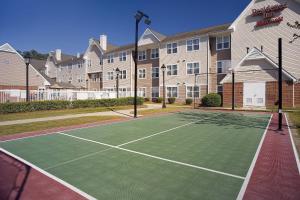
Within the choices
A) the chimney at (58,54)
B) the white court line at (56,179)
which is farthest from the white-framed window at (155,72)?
the chimney at (58,54)

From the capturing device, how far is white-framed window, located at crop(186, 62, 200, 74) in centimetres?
3319

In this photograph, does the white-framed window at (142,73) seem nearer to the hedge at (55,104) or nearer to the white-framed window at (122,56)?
the white-framed window at (122,56)

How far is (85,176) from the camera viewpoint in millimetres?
5156

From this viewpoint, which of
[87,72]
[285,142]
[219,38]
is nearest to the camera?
[285,142]

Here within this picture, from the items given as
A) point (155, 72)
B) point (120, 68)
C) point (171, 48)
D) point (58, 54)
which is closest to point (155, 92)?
point (155, 72)

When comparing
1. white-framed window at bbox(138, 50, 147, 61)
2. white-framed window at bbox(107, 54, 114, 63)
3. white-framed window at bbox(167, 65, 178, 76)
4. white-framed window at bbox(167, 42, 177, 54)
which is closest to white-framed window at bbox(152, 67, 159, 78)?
white-framed window at bbox(167, 65, 178, 76)

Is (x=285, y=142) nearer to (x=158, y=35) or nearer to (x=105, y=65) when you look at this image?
(x=158, y=35)

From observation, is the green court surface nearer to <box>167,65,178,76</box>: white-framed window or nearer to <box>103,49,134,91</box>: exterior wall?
<box>167,65,178,76</box>: white-framed window

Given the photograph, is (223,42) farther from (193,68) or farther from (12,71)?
(12,71)

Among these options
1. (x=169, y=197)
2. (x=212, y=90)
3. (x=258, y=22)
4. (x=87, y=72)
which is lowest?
(x=169, y=197)

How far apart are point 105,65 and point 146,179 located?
145 feet

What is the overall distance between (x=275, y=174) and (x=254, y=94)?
23778 millimetres

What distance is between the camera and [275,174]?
5273 mm

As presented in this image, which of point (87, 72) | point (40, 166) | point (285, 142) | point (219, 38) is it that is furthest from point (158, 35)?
point (40, 166)
